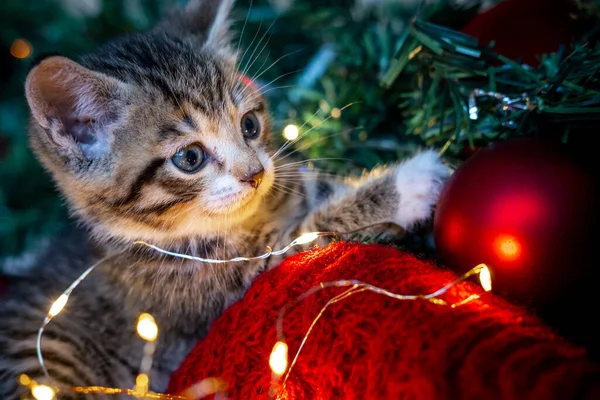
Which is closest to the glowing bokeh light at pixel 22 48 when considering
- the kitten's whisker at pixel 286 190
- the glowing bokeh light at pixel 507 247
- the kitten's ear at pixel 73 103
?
the kitten's ear at pixel 73 103

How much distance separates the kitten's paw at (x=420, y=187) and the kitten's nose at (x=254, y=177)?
10.3 inches

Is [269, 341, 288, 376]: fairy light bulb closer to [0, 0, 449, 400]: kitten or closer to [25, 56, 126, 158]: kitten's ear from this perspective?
[0, 0, 449, 400]: kitten

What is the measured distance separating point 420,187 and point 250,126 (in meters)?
0.41

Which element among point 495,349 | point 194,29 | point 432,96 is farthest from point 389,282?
point 194,29

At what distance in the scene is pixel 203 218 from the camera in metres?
0.89

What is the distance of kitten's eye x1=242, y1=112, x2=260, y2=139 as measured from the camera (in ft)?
3.29

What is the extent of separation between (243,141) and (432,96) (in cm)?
38

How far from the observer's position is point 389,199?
34.2 inches

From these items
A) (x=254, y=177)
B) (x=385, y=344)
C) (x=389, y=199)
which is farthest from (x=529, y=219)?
(x=254, y=177)

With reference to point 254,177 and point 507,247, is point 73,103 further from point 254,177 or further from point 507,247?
point 507,247

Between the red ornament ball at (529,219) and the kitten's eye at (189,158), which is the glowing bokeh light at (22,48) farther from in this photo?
the red ornament ball at (529,219)

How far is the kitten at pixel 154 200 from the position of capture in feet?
2.78

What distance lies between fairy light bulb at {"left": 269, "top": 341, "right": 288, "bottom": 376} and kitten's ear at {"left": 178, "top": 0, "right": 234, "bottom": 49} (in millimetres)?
761

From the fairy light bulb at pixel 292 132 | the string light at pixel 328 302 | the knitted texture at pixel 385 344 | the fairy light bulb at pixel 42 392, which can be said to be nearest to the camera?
the knitted texture at pixel 385 344
